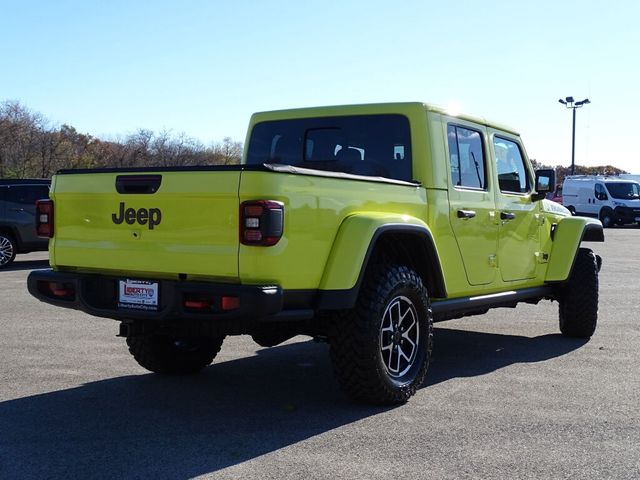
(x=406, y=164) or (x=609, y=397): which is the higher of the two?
(x=406, y=164)

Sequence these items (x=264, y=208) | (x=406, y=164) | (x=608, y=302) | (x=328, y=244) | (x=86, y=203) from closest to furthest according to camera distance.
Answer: (x=264, y=208), (x=328, y=244), (x=86, y=203), (x=406, y=164), (x=608, y=302)

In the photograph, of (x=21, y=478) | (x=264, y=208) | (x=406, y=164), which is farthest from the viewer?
(x=406, y=164)

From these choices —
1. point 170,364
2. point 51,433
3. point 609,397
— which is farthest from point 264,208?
point 609,397

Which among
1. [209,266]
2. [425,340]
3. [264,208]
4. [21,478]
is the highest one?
[264,208]

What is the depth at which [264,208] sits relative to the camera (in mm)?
4207

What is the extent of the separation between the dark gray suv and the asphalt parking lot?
328 inches

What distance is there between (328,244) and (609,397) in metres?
2.25

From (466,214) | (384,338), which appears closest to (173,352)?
(384,338)

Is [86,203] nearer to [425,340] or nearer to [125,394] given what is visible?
[125,394]

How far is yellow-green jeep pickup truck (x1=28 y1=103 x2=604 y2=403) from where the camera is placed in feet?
14.2

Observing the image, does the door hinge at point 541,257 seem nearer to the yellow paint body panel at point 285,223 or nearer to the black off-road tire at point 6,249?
the yellow paint body panel at point 285,223

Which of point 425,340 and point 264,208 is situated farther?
point 425,340

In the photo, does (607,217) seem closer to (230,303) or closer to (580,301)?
(580,301)

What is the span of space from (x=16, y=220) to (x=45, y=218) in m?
11.1
